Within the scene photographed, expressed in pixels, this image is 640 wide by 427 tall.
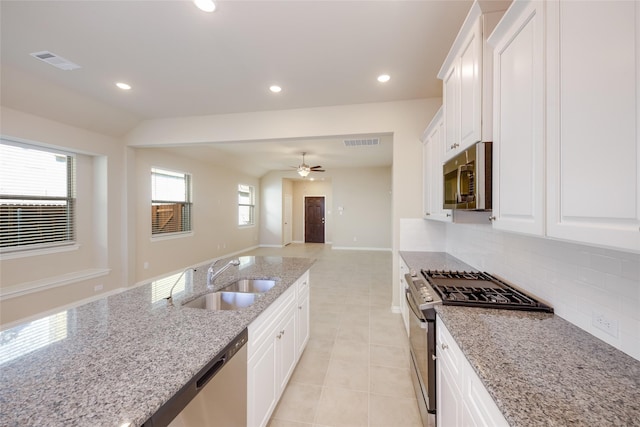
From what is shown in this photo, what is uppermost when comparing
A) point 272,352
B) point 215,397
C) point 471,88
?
point 471,88

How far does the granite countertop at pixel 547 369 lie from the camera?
68cm

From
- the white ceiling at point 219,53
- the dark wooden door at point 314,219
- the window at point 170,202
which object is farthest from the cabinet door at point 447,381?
the dark wooden door at point 314,219

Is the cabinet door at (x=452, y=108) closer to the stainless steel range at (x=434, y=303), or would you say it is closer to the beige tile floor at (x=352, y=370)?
the stainless steel range at (x=434, y=303)

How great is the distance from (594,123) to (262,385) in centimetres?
186

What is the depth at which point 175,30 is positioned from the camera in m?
2.07

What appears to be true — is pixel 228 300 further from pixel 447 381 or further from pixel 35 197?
pixel 35 197

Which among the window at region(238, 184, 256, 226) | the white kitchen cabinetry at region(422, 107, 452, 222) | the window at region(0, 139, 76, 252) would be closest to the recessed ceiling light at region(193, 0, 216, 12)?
the white kitchen cabinetry at region(422, 107, 452, 222)

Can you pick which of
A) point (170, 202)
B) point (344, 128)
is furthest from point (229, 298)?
point (170, 202)

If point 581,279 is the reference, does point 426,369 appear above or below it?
below

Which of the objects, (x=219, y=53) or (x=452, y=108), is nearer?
(x=452, y=108)

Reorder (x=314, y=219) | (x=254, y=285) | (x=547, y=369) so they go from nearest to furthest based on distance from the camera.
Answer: (x=547, y=369)
(x=254, y=285)
(x=314, y=219)

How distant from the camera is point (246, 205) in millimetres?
8516

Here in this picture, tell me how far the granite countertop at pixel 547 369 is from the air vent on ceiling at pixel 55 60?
4.00 m

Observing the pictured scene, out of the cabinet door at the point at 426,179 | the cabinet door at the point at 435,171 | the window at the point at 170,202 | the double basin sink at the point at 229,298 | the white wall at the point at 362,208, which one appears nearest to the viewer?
the double basin sink at the point at 229,298
